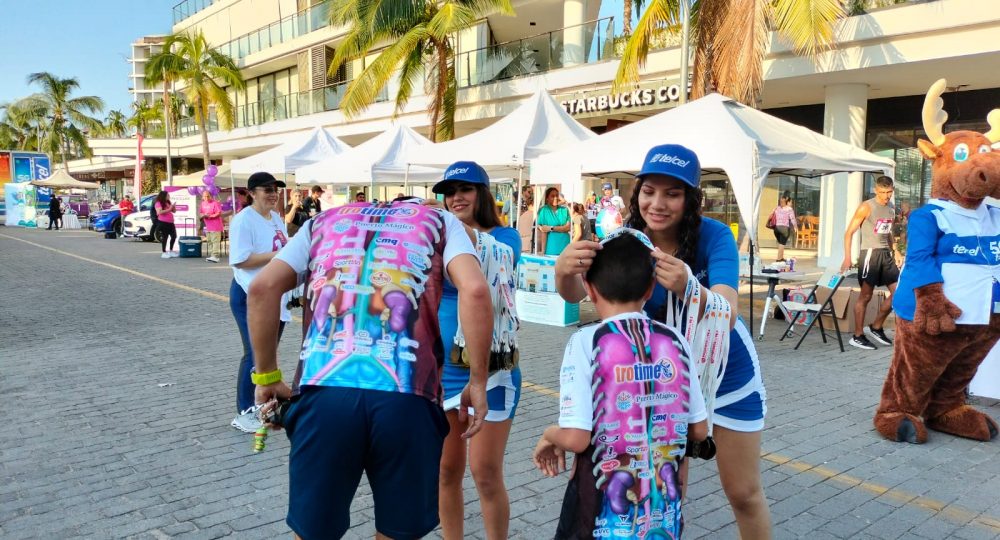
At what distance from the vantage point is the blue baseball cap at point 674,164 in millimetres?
2412

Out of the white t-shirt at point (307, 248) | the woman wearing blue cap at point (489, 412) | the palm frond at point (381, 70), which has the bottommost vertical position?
the woman wearing blue cap at point (489, 412)

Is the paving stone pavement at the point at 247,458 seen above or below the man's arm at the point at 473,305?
below

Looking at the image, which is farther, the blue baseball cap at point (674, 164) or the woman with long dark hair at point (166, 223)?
the woman with long dark hair at point (166, 223)

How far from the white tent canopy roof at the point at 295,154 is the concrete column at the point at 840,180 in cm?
1080

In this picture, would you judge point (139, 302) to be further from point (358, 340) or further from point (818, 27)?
point (818, 27)

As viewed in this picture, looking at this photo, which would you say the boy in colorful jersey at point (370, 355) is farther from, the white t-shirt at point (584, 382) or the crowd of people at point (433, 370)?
the white t-shirt at point (584, 382)

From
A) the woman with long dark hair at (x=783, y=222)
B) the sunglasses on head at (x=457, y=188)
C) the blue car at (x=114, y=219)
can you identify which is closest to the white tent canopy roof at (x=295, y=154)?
the woman with long dark hair at (x=783, y=222)

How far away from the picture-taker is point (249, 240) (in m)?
4.67

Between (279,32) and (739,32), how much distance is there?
26.1 metres

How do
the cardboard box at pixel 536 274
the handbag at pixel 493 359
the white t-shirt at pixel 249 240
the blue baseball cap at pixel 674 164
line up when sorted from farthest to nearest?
the cardboard box at pixel 536 274
the white t-shirt at pixel 249 240
the handbag at pixel 493 359
the blue baseball cap at pixel 674 164

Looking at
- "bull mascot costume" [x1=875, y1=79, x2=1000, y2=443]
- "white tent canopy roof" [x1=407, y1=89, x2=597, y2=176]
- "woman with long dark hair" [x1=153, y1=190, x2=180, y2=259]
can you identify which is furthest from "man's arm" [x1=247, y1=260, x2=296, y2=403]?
"woman with long dark hair" [x1=153, y1=190, x2=180, y2=259]

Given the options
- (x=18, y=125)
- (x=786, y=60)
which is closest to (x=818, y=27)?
(x=786, y=60)

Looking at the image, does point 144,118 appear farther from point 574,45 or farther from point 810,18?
point 810,18

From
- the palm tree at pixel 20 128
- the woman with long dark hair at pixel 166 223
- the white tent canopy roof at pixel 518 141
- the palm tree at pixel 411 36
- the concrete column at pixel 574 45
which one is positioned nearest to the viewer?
the white tent canopy roof at pixel 518 141
